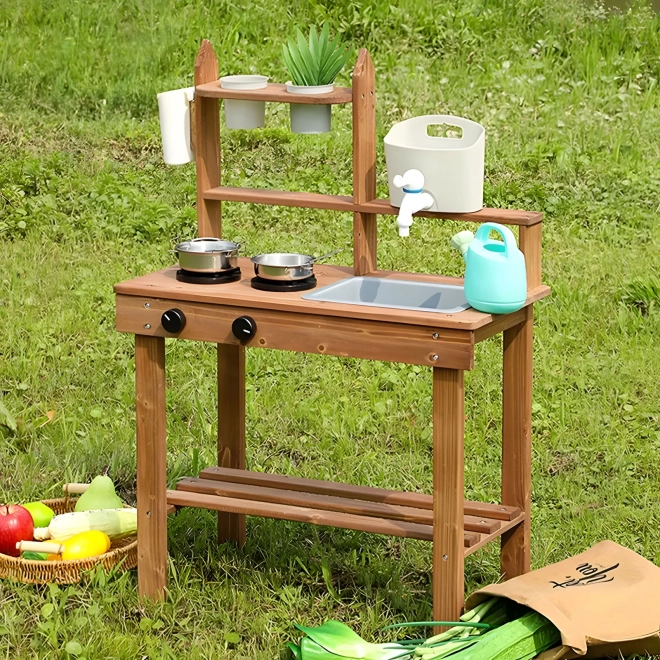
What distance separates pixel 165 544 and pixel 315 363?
1965 millimetres

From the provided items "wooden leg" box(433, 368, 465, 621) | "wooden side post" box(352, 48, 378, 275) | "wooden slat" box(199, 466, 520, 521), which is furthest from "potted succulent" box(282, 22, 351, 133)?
"wooden slat" box(199, 466, 520, 521)

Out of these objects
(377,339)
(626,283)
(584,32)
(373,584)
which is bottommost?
(373,584)

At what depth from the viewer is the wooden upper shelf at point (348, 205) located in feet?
11.3

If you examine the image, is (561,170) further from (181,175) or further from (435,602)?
(435,602)

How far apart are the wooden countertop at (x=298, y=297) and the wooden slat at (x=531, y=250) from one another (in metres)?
0.03

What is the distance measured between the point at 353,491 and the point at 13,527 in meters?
1.04

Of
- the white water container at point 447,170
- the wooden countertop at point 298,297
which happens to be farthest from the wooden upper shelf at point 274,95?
the wooden countertop at point 298,297

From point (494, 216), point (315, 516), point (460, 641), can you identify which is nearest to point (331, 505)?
point (315, 516)

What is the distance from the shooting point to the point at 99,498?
13.5ft

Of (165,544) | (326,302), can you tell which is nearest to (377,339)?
(326,302)

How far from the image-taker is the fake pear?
13.4ft

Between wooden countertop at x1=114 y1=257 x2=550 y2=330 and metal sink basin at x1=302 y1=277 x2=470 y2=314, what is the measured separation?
34 millimetres

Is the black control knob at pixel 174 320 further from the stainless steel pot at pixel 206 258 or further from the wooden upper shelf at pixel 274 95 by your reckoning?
the wooden upper shelf at pixel 274 95

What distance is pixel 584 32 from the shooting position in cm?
909
